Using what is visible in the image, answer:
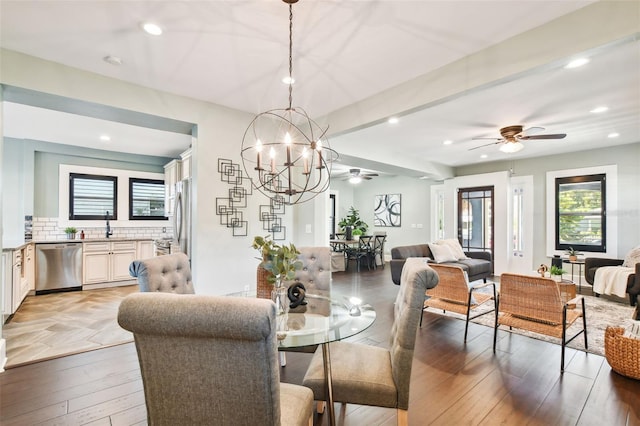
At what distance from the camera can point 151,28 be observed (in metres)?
2.24

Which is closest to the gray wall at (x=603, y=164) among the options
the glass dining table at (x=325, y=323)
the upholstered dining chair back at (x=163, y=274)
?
the glass dining table at (x=325, y=323)

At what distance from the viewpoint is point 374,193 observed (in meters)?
10.2

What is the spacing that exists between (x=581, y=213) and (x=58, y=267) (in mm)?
9681

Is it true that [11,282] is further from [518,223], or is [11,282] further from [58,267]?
[518,223]

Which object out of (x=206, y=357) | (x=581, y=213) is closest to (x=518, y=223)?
(x=581, y=213)

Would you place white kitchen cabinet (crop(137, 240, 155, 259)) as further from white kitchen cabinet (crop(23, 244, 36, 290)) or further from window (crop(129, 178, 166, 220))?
white kitchen cabinet (crop(23, 244, 36, 290))

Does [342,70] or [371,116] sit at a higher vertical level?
[342,70]

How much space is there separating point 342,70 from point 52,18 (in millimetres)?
2210

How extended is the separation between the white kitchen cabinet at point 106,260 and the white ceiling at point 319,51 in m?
2.23

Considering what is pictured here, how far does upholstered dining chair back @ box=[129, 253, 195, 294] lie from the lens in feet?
6.71

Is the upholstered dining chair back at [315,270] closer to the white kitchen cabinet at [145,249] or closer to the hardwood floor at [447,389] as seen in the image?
the hardwood floor at [447,389]

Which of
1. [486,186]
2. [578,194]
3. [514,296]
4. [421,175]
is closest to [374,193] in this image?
[421,175]

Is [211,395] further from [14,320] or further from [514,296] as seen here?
[14,320]

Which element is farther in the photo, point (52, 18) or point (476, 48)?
point (476, 48)
